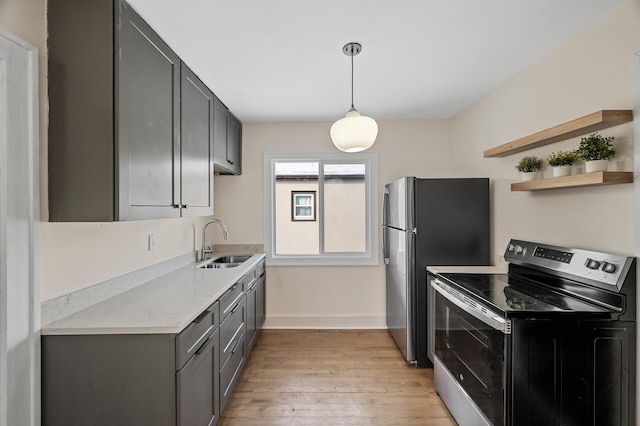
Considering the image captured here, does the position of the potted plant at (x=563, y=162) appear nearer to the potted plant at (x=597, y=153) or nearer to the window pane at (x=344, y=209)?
the potted plant at (x=597, y=153)

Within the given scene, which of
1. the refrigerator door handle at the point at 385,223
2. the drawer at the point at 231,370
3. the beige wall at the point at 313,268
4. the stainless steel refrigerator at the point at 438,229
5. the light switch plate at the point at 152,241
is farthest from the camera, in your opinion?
the beige wall at the point at 313,268

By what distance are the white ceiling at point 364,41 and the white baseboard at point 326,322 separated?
8.05 feet

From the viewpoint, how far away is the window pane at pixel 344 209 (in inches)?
156

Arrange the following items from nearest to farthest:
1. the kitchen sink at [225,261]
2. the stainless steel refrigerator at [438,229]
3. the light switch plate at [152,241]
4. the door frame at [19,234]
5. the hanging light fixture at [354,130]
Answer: the door frame at [19,234]
the hanging light fixture at [354,130]
the light switch plate at [152,241]
the stainless steel refrigerator at [438,229]
the kitchen sink at [225,261]

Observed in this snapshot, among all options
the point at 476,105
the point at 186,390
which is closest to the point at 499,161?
the point at 476,105

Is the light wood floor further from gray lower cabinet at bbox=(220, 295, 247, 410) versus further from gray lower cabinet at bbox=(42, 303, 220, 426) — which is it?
gray lower cabinet at bbox=(42, 303, 220, 426)

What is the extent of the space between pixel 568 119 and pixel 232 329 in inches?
103

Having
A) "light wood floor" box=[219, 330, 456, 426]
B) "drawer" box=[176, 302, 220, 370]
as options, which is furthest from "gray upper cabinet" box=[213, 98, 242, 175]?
"light wood floor" box=[219, 330, 456, 426]

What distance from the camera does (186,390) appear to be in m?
1.57

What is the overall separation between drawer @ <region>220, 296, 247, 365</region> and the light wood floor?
0.43m

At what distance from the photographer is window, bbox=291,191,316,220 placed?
159 inches

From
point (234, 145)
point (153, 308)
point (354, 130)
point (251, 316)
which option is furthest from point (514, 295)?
point (234, 145)

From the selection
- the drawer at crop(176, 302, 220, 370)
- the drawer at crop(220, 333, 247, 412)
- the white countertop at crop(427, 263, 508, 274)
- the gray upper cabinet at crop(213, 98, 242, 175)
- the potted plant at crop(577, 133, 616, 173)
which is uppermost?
the gray upper cabinet at crop(213, 98, 242, 175)

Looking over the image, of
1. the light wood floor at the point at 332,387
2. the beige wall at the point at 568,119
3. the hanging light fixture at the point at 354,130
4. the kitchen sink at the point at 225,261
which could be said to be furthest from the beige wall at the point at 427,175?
the hanging light fixture at the point at 354,130
